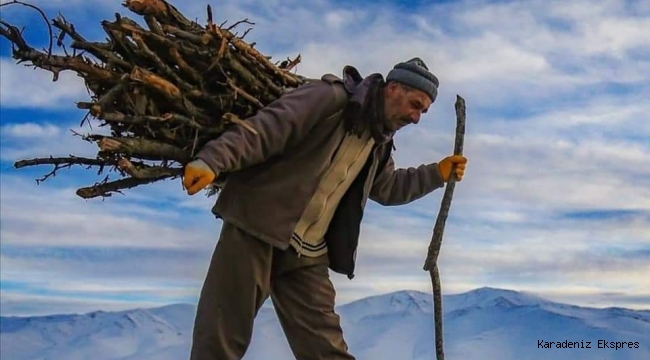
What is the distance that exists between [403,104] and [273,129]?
482 mm

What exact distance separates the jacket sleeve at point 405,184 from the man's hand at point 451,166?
23 millimetres

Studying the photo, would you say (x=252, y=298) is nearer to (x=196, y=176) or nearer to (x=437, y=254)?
(x=196, y=176)

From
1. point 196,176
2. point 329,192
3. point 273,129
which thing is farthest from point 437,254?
point 196,176

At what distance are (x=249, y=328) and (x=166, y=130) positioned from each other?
2.55ft

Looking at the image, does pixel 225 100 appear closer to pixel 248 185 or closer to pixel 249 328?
pixel 248 185

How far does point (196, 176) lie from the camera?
268 centimetres

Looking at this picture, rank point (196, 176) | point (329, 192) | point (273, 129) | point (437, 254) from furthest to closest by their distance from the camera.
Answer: point (437, 254) → point (329, 192) → point (273, 129) → point (196, 176)

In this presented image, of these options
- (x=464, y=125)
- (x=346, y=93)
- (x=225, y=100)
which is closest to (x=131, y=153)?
(x=225, y=100)

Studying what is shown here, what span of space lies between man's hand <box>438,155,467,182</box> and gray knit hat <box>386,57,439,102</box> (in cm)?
46

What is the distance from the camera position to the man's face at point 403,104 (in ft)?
10.1

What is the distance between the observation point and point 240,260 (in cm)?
309

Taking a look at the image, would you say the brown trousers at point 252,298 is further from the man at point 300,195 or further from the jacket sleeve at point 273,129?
the jacket sleeve at point 273,129

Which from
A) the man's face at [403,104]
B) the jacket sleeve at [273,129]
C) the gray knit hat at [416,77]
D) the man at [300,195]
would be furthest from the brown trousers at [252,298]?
the gray knit hat at [416,77]

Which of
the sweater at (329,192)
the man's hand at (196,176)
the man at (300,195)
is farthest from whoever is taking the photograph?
the sweater at (329,192)
